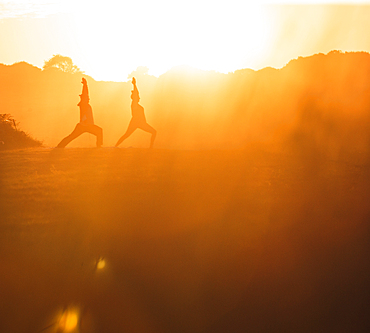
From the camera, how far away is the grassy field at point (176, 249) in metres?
5.50

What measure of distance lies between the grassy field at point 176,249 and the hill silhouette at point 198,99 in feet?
64.4

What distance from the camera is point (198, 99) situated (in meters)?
46.5

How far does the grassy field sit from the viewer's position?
5.50 meters

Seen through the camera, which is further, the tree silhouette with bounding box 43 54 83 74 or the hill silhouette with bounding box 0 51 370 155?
the tree silhouette with bounding box 43 54 83 74

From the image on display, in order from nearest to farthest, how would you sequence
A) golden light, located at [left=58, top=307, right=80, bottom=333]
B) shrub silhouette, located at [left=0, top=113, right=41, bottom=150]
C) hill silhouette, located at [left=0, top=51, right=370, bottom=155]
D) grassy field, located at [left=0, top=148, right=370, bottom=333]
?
golden light, located at [left=58, top=307, right=80, bottom=333] → grassy field, located at [left=0, top=148, right=370, bottom=333] → shrub silhouette, located at [left=0, top=113, right=41, bottom=150] → hill silhouette, located at [left=0, top=51, right=370, bottom=155]

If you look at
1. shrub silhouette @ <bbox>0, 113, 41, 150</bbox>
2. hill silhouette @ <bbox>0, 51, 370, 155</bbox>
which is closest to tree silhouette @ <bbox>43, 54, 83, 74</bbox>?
hill silhouette @ <bbox>0, 51, 370, 155</bbox>

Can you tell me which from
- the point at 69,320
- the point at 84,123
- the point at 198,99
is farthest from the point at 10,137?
the point at 198,99

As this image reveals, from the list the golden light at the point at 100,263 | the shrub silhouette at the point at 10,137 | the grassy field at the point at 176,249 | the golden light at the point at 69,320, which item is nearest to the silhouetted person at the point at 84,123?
the grassy field at the point at 176,249

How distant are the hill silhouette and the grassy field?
19615mm

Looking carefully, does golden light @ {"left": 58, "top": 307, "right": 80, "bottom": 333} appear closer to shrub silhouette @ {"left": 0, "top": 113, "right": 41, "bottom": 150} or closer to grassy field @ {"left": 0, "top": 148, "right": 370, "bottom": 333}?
grassy field @ {"left": 0, "top": 148, "right": 370, "bottom": 333}

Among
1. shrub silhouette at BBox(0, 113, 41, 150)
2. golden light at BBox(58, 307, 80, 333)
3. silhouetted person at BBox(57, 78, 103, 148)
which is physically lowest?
golden light at BBox(58, 307, 80, 333)

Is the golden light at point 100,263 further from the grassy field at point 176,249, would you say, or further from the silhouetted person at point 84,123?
the silhouetted person at point 84,123

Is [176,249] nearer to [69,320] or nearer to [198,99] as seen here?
[69,320]

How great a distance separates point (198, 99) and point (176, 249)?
4079 cm
